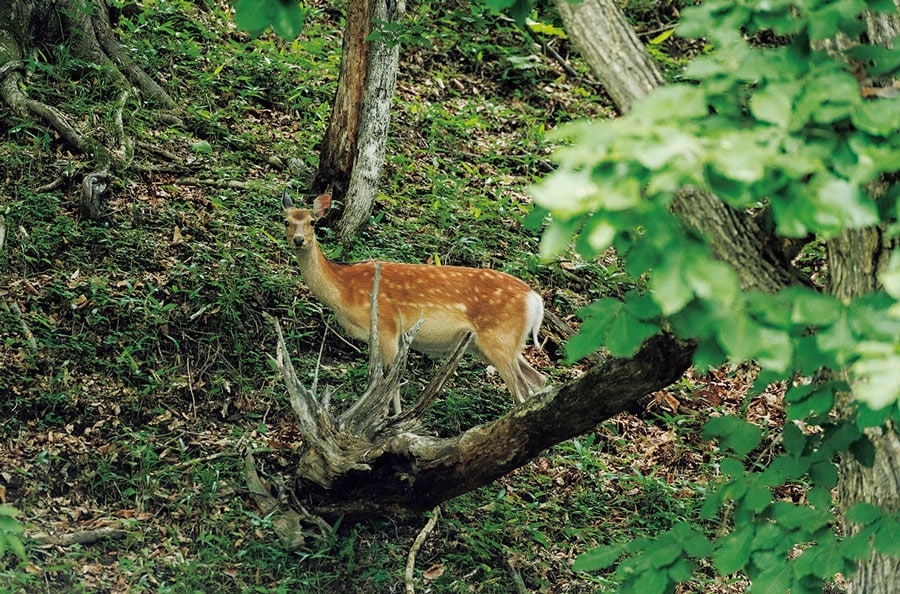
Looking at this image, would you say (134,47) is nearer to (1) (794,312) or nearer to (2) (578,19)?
(2) (578,19)

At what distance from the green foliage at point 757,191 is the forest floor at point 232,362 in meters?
3.30

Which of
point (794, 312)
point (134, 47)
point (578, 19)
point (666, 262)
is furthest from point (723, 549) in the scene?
point (134, 47)

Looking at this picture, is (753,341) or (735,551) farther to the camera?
(735,551)

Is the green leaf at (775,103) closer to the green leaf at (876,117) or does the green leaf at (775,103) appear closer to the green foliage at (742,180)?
the green foliage at (742,180)

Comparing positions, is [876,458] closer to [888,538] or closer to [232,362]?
[888,538]

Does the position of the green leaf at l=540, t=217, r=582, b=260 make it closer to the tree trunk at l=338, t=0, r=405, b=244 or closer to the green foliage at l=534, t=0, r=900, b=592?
the green foliage at l=534, t=0, r=900, b=592

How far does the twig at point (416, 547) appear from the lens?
570 cm

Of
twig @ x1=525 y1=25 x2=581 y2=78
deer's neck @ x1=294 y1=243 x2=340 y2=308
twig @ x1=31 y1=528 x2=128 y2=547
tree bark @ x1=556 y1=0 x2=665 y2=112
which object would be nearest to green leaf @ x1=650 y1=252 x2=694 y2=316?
tree bark @ x1=556 y1=0 x2=665 y2=112

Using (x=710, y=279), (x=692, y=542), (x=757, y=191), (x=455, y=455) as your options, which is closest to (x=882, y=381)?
(x=710, y=279)

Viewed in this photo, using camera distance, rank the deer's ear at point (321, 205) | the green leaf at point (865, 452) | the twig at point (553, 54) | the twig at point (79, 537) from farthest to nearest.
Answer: the twig at point (553, 54)
the deer's ear at point (321, 205)
the twig at point (79, 537)
the green leaf at point (865, 452)

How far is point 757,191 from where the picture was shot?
2570 mm

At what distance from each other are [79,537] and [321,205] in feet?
9.62

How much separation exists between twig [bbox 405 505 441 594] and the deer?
1317 millimetres

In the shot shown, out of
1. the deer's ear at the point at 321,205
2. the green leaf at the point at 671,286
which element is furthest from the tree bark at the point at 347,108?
the green leaf at the point at 671,286
